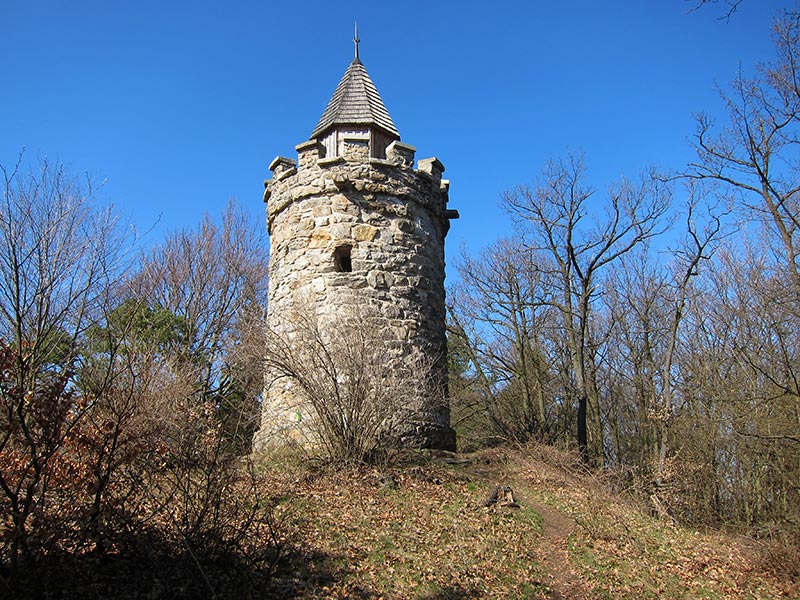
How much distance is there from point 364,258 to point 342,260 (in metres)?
0.52

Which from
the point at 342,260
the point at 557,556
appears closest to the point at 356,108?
the point at 342,260

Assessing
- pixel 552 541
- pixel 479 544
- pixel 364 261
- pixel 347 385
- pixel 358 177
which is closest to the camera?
pixel 479 544

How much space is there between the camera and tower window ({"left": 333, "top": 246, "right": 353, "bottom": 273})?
974 cm

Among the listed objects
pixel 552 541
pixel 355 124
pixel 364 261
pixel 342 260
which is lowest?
pixel 552 541

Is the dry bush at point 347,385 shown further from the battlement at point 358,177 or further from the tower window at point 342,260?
the battlement at point 358,177

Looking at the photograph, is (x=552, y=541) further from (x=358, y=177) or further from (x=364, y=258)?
(x=358, y=177)

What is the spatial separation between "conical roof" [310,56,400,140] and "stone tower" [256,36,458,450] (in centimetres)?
101

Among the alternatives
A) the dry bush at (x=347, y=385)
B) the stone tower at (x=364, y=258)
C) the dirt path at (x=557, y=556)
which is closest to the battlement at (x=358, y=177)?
the stone tower at (x=364, y=258)

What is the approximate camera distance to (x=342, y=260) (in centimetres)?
1002

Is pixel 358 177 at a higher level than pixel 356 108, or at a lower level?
lower

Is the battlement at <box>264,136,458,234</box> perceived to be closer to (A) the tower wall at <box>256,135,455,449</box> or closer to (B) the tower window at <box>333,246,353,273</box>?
(A) the tower wall at <box>256,135,455,449</box>

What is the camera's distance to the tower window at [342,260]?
974 centimetres

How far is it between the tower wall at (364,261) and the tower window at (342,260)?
17 mm

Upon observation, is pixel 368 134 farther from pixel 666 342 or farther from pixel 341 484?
pixel 666 342
